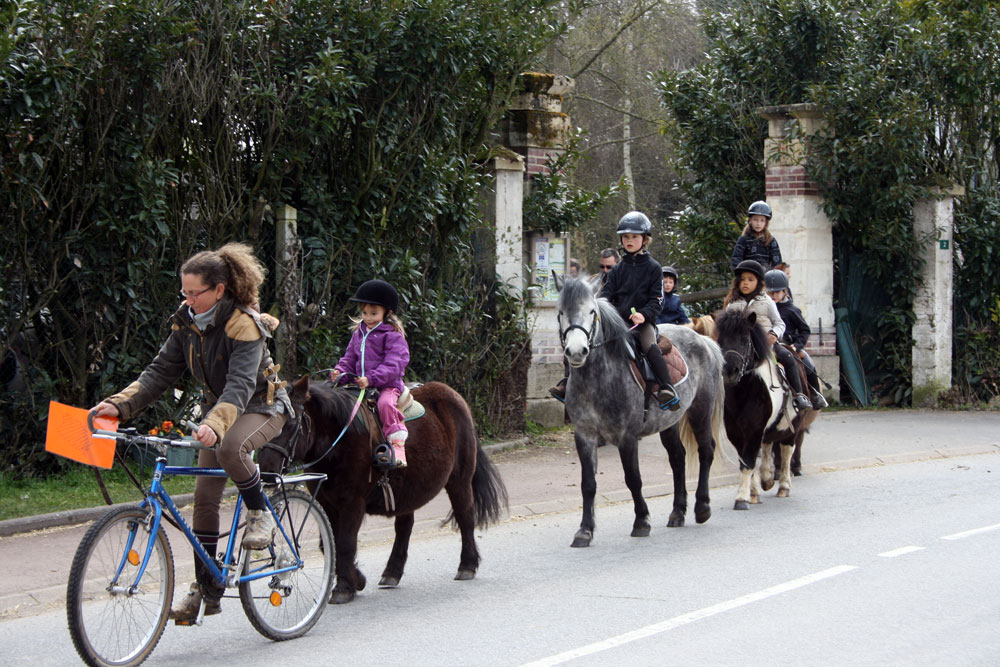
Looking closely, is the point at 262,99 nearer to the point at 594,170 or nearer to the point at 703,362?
the point at 703,362

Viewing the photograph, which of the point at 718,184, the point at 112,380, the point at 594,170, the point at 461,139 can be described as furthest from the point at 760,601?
the point at 594,170

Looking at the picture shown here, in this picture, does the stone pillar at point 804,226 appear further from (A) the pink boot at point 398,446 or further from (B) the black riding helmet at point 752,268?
(A) the pink boot at point 398,446

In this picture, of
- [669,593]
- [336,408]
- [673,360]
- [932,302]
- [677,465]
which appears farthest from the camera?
[932,302]

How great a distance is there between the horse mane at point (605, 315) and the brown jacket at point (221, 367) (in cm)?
315

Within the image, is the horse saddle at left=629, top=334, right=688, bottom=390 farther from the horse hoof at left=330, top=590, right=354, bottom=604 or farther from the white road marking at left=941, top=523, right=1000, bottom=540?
the horse hoof at left=330, top=590, right=354, bottom=604

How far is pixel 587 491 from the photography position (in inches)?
357

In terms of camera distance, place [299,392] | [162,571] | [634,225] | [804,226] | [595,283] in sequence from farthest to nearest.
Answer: [804,226] → [634,225] → [595,283] → [299,392] → [162,571]

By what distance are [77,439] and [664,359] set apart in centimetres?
536

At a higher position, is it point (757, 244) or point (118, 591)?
point (757, 244)

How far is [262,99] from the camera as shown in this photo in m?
11.1

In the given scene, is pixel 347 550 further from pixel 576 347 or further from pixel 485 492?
pixel 576 347

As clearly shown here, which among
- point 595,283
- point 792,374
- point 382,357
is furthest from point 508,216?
point 382,357

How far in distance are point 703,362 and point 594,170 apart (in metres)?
23.0

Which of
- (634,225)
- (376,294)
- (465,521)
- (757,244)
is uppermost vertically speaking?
(757,244)
